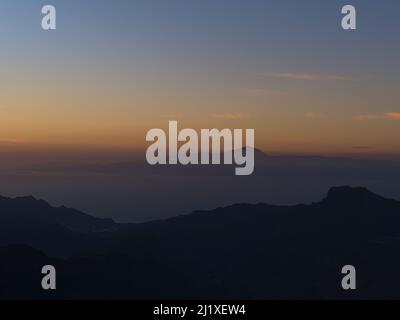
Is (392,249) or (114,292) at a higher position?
(392,249)

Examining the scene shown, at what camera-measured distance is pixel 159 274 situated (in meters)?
184

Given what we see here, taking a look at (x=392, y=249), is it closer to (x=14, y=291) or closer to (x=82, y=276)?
(x=82, y=276)

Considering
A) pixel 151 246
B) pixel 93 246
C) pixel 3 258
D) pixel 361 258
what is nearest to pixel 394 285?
pixel 361 258

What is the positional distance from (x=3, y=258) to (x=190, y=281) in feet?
203

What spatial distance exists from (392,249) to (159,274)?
80197mm
